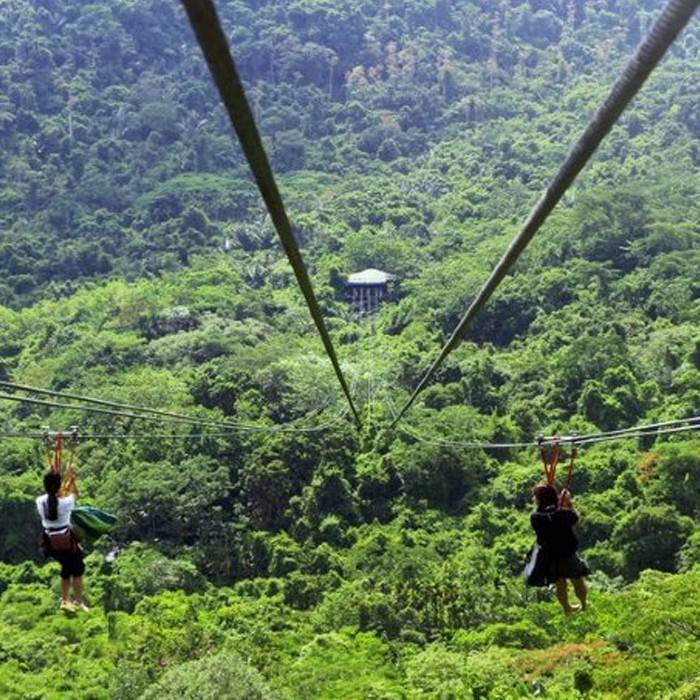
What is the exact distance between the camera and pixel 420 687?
1683 centimetres

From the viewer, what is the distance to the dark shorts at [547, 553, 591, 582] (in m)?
6.16

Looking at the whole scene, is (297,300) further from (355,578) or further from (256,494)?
(355,578)

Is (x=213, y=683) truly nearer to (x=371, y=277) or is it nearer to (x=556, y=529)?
(x=556, y=529)

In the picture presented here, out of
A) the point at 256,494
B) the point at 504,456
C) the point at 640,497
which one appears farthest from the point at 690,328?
the point at 256,494

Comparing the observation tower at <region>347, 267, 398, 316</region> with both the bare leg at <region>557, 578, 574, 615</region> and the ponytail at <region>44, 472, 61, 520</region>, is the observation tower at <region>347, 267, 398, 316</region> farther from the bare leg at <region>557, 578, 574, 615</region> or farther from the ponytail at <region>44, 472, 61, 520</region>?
the bare leg at <region>557, 578, 574, 615</region>

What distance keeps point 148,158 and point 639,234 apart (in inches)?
1553

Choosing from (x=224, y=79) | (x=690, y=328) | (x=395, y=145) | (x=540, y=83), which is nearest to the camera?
(x=224, y=79)

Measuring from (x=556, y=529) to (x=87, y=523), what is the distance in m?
3.08

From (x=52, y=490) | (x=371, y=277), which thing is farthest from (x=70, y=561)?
(x=371, y=277)

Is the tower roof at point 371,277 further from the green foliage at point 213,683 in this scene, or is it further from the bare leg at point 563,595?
the bare leg at point 563,595

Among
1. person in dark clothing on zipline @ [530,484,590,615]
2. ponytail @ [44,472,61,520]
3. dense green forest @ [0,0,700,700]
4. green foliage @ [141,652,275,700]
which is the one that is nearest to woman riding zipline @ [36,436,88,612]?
ponytail @ [44,472,61,520]

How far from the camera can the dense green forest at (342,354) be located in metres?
19.3

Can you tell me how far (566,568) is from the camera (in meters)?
6.15

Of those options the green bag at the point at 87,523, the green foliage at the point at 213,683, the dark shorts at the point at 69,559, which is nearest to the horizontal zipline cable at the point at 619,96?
the green bag at the point at 87,523
